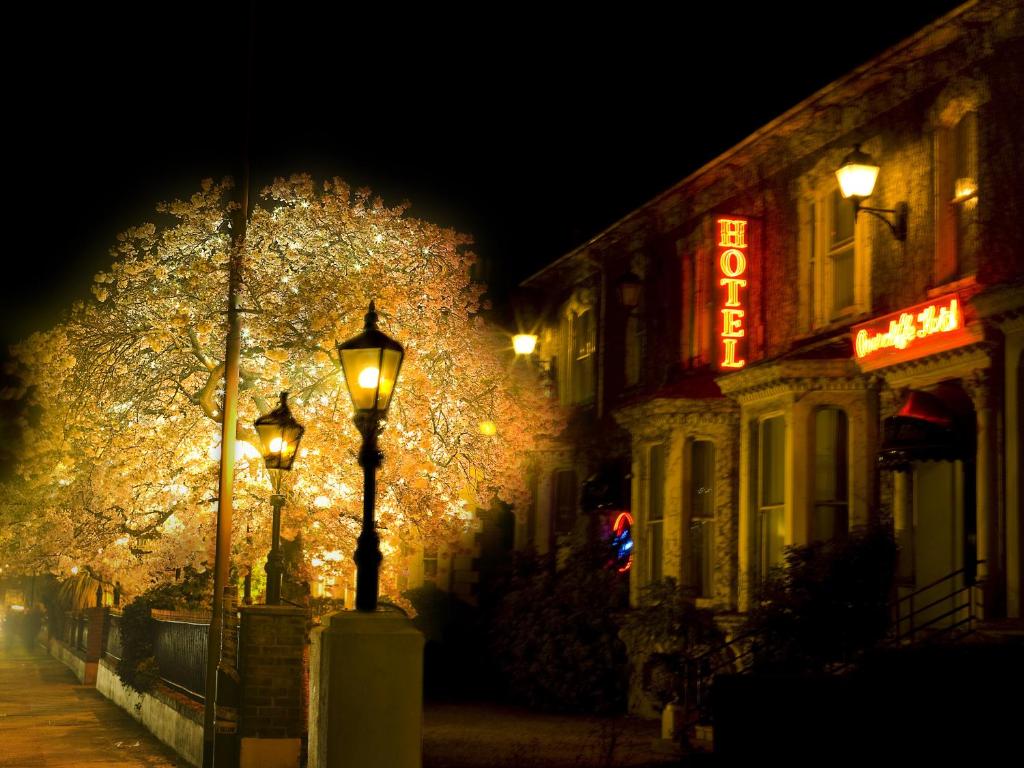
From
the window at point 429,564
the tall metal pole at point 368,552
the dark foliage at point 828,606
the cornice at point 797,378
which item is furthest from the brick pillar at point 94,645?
the tall metal pole at point 368,552

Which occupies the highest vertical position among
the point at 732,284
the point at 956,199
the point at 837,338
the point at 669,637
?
the point at 956,199

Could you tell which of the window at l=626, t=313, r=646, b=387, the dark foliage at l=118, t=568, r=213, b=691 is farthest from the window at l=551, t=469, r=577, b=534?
the dark foliage at l=118, t=568, r=213, b=691

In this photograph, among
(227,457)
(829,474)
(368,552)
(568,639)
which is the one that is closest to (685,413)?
(829,474)

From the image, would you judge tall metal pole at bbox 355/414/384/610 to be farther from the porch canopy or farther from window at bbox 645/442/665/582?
window at bbox 645/442/665/582

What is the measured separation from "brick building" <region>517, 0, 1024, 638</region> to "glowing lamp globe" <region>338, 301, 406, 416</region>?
7082mm

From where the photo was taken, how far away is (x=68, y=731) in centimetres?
2195

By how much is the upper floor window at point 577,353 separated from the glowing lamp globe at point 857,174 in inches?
421

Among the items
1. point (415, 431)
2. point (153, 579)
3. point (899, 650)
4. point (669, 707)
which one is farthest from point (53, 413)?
point (899, 650)

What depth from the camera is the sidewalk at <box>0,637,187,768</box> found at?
721 inches

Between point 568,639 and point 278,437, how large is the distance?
9.20 meters

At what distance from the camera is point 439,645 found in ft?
98.1

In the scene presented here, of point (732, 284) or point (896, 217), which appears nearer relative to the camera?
point (896, 217)

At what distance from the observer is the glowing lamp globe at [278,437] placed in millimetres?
16344

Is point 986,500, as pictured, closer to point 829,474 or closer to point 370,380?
point 829,474
